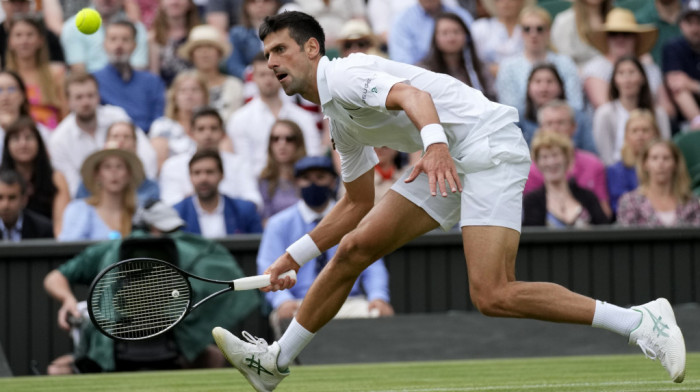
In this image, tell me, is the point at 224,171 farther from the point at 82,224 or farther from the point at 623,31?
the point at 623,31

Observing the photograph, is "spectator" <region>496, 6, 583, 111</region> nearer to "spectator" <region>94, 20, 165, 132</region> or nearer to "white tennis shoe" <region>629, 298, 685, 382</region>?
"spectator" <region>94, 20, 165, 132</region>

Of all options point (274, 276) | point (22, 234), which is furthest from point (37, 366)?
point (274, 276)

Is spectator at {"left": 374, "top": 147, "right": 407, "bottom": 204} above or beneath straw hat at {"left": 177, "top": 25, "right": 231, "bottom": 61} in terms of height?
beneath

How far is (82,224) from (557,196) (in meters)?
3.77

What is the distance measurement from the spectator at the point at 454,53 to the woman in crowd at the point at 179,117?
2.04 metres

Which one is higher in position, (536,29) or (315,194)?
(536,29)

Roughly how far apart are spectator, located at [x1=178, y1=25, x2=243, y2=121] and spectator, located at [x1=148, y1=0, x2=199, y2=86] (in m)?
0.38

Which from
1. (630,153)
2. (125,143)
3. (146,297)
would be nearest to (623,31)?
(630,153)

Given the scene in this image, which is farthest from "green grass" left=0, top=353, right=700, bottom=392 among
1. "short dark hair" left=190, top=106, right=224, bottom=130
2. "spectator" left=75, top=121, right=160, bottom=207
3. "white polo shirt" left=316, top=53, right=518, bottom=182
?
"short dark hair" left=190, top=106, right=224, bottom=130

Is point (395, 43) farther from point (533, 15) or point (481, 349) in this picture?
point (481, 349)

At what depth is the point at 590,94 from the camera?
40.5 ft

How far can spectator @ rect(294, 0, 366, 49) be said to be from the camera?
12727 mm

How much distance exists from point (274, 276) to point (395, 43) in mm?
6336

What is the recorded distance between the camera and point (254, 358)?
6.23 m
